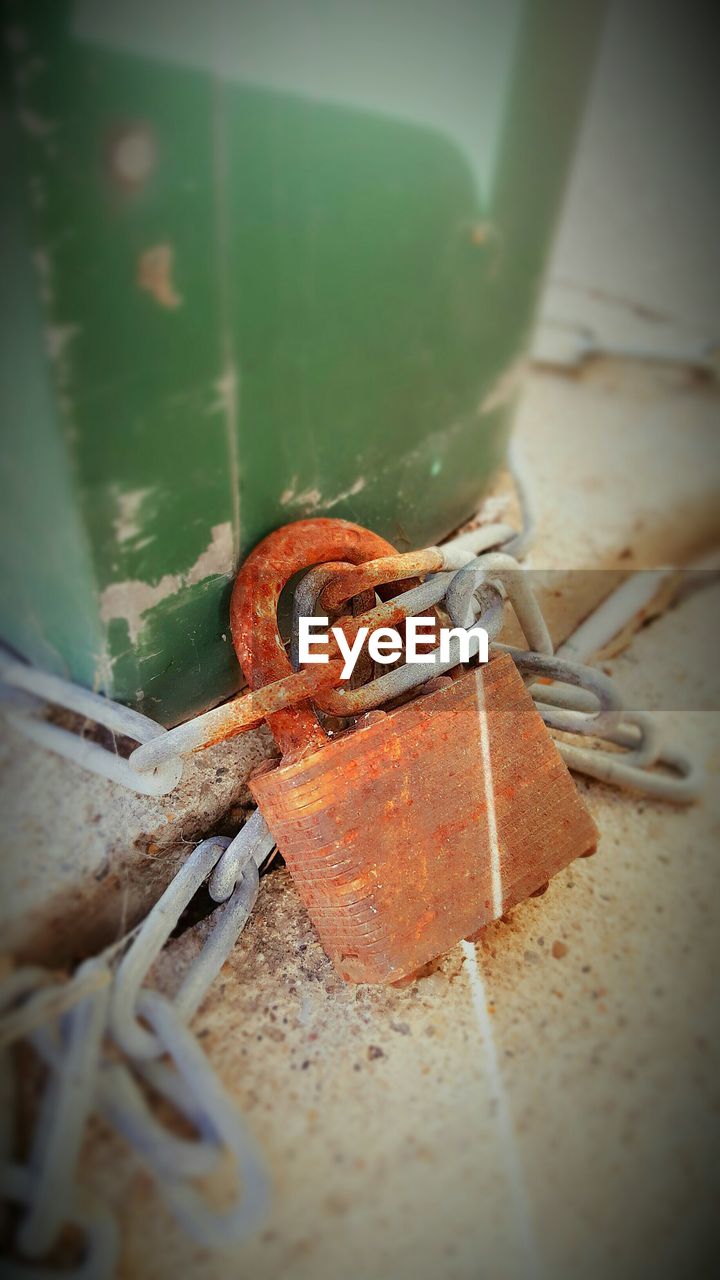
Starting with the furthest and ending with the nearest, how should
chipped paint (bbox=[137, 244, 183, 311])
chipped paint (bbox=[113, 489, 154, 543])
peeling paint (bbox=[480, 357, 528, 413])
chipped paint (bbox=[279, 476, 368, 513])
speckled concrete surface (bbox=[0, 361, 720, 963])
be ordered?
1. peeling paint (bbox=[480, 357, 528, 413])
2. chipped paint (bbox=[279, 476, 368, 513])
3. speckled concrete surface (bbox=[0, 361, 720, 963])
4. chipped paint (bbox=[113, 489, 154, 543])
5. chipped paint (bbox=[137, 244, 183, 311])

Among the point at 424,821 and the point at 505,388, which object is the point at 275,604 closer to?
the point at 424,821

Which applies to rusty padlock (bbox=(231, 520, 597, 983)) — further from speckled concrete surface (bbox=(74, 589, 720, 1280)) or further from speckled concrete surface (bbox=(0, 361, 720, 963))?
speckled concrete surface (bbox=(0, 361, 720, 963))

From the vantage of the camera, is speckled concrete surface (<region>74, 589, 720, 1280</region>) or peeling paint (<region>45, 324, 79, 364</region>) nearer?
peeling paint (<region>45, 324, 79, 364</region>)

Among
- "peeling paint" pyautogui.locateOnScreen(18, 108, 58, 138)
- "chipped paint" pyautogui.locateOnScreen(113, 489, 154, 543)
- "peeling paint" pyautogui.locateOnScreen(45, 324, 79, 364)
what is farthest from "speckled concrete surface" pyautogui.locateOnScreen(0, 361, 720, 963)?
"peeling paint" pyautogui.locateOnScreen(18, 108, 58, 138)

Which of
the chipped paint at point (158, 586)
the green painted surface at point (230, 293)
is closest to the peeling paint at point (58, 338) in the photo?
the green painted surface at point (230, 293)

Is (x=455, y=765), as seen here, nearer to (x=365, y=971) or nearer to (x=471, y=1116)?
(x=365, y=971)

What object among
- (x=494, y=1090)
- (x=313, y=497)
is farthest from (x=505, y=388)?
(x=494, y=1090)

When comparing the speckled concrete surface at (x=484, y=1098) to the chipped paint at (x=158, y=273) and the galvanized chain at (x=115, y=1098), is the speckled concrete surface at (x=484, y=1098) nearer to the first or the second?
the galvanized chain at (x=115, y=1098)
